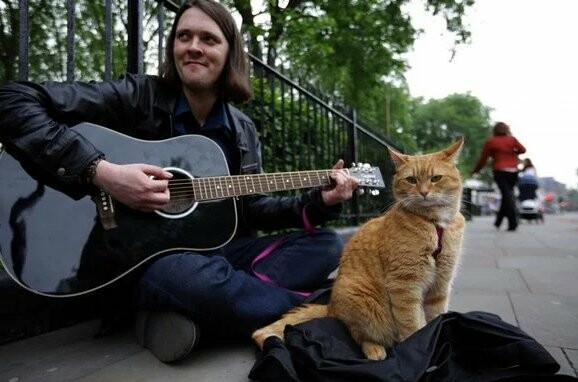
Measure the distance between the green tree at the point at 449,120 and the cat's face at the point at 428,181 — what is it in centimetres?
4383

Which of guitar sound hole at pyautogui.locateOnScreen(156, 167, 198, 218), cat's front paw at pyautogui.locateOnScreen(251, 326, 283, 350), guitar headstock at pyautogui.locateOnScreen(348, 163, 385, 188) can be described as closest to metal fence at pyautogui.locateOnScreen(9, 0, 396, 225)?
guitar headstock at pyautogui.locateOnScreen(348, 163, 385, 188)

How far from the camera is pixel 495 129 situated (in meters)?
7.70

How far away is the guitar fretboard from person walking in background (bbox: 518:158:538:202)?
11.4 m

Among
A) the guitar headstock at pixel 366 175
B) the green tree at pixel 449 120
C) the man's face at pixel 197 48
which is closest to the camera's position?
the man's face at pixel 197 48

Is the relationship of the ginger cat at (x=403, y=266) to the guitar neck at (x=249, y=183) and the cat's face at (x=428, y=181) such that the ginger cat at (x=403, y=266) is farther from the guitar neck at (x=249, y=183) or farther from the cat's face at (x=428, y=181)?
the guitar neck at (x=249, y=183)

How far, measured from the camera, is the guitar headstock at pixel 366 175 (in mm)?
2300

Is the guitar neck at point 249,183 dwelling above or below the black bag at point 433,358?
above

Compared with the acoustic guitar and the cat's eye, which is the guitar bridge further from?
the cat's eye

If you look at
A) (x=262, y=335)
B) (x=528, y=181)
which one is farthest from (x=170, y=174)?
(x=528, y=181)

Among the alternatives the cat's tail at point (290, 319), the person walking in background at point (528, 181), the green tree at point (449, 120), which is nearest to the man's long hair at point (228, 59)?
the cat's tail at point (290, 319)

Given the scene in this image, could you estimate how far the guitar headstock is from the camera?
2300 mm

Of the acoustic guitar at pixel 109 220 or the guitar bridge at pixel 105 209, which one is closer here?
the acoustic guitar at pixel 109 220

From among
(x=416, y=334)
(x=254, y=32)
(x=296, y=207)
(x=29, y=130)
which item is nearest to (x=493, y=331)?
(x=416, y=334)

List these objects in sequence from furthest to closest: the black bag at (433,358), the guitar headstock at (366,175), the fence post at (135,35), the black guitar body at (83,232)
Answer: the fence post at (135,35) < the guitar headstock at (366,175) < the black guitar body at (83,232) < the black bag at (433,358)
